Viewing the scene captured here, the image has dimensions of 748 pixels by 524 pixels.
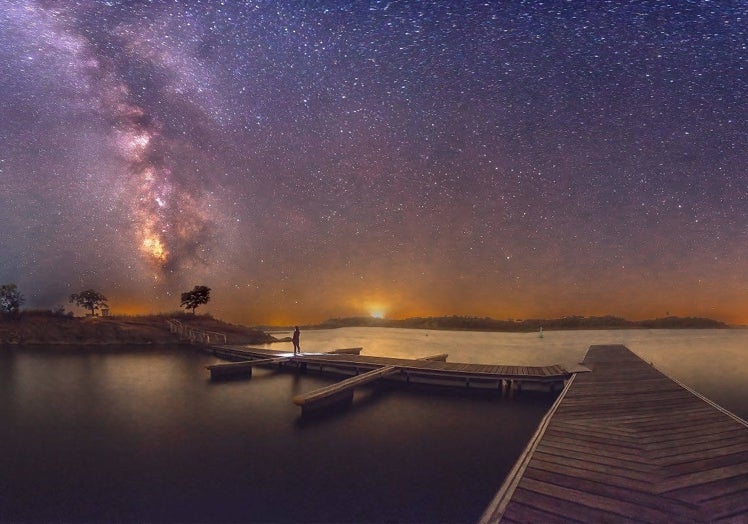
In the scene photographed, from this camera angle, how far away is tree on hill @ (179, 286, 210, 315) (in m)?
61.3

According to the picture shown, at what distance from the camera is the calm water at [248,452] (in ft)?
27.5

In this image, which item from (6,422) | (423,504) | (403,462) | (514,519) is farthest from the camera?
(6,422)

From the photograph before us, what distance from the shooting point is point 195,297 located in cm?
6162

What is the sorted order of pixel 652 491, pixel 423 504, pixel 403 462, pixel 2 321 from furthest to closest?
pixel 2 321 < pixel 403 462 < pixel 423 504 < pixel 652 491

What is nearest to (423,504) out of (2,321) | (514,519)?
(514,519)

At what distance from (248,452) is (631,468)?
10.7 m

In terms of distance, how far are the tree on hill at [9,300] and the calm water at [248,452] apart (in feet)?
137

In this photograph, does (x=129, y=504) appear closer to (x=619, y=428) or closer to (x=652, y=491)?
(x=652, y=491)

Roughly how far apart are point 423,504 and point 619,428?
5.19m

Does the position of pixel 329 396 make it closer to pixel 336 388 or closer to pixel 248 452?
pixel 336 388

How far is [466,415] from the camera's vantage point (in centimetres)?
1547

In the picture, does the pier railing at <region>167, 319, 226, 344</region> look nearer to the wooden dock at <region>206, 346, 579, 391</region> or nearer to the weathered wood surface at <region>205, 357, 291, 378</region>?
the weathered wood surface at <region>205, 357, 291, 378</region>

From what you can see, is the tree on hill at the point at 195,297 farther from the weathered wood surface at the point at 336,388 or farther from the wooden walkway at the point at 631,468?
Answer: the wooden walkway at the point at 631,468

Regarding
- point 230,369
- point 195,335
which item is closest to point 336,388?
point 230,369
